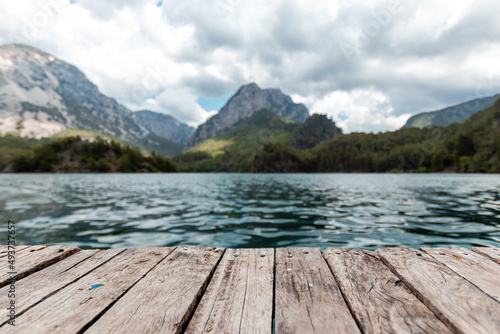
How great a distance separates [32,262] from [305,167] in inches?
7449

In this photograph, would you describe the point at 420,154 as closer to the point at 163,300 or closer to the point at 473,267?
the point at 473,267

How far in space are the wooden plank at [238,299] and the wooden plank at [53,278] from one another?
70.3 inches

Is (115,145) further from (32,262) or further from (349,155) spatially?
(32,262)

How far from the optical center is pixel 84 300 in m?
2.60

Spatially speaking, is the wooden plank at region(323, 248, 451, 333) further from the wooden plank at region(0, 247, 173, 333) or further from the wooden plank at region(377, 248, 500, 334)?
the wooden plank at region(0, 247, 173, 333)

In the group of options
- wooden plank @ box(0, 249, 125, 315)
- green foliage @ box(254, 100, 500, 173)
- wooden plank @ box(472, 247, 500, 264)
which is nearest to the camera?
wooden plank @ box(0, 249, 125, 315)

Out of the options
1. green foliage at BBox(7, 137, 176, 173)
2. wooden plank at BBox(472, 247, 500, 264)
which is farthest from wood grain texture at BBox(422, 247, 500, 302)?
green foliage at BBox(7, 137, 176, 173)

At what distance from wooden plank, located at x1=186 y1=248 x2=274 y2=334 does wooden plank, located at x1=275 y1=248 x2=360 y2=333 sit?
0.41 ft

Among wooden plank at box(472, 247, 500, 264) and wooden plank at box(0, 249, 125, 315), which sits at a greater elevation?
wooden plank at box(472, 247, 500, 264)

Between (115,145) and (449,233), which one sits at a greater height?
(115,145)

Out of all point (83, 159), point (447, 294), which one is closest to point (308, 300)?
point (447, 294)

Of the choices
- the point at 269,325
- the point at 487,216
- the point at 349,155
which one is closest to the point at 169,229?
the point at 269,325

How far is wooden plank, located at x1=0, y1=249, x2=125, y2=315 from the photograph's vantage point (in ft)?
8.64

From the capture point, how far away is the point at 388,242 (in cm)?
766
